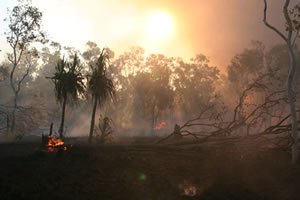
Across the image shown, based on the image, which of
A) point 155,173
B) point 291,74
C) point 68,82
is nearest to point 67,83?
point 68,82

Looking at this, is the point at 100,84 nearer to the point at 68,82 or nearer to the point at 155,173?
the point at 68,82

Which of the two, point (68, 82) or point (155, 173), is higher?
point (68, 82)

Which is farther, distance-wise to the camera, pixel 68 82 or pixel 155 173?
pixel 68 82

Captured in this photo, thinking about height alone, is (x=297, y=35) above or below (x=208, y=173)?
above

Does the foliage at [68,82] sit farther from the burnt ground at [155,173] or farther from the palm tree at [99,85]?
the burnt ground at [155,173]

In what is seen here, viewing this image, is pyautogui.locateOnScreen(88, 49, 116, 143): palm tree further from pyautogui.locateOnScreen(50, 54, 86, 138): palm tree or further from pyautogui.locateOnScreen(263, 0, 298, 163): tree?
pyautogui.locateOnScreen(263, 0, 298, 163): tree

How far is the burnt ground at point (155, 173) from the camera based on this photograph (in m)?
6.65

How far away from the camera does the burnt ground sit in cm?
665

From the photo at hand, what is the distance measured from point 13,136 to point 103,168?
65.8 ft

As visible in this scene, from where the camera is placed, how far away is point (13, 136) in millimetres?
24781

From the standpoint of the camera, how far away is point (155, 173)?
29.2 ft

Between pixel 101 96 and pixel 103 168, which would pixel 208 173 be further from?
pixel 101 96

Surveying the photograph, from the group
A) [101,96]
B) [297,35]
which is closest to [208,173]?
[297,35]

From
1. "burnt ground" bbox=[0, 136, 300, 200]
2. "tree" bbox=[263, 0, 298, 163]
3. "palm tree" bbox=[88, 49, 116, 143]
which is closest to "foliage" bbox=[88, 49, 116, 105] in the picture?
"palm tree" bbox=[88, 49, 116, 143]
